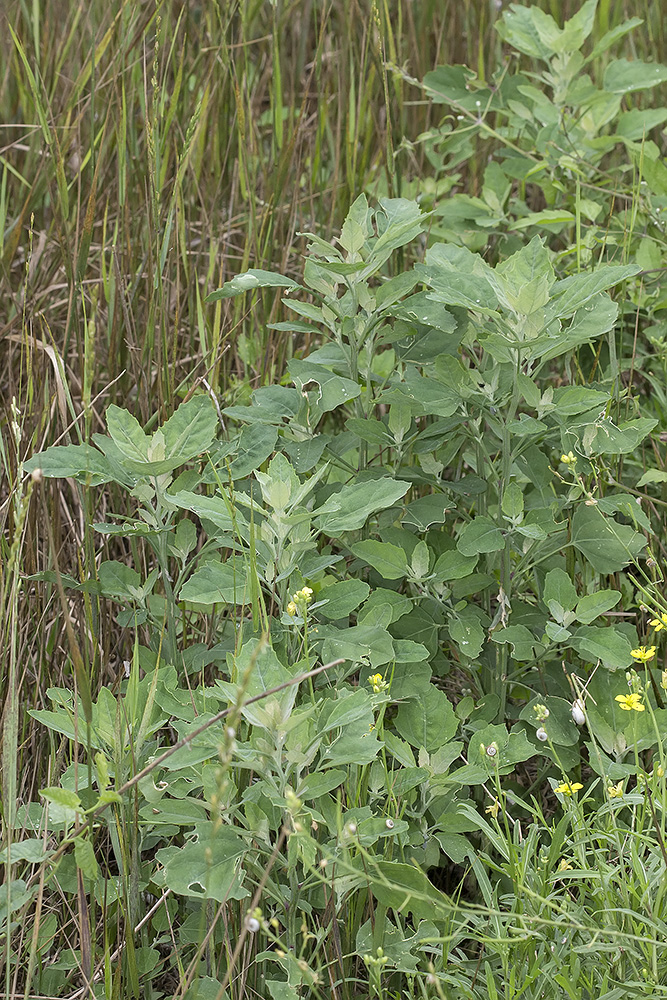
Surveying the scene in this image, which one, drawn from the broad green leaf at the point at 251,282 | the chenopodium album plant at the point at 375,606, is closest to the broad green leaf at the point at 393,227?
the chenopodium album plant at the point at 375,606

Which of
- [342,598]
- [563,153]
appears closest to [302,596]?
[342,598]

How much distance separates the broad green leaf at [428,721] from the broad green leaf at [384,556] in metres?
0.17

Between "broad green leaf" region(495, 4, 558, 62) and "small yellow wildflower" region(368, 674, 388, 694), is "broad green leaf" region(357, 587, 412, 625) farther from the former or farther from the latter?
"broad green leaf" region(495, 4, 558, 62)

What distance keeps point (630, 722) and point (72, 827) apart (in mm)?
783

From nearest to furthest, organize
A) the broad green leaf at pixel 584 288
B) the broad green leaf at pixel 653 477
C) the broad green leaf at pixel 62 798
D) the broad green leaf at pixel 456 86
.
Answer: the broad green leaf at pixel 62 798 → the broad green leaf at pixel 584 288 → the broad green leaf at pixel 653 477 → the broad green leaf at pixel 456 86

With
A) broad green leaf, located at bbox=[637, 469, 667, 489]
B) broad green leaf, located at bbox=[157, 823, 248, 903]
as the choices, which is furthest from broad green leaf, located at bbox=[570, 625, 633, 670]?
broad green leaf, located at bbox=[157, 823, 248, 903]

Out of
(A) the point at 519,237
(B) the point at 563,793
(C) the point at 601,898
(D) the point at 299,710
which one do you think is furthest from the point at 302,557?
(A) the point at 519,237

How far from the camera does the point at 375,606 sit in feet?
4.62

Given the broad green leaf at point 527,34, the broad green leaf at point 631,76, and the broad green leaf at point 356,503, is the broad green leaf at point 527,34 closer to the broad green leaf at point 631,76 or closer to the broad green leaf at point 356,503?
the broad green leaf at point 631,76

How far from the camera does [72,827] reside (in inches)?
53.1

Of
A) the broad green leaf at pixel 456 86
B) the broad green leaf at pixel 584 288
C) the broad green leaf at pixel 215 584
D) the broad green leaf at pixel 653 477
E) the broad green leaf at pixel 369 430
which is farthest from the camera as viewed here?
the broad green leaf at pixel 456 86

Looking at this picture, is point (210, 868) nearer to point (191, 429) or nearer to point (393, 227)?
point (191, 429)

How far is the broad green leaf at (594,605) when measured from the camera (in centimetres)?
147

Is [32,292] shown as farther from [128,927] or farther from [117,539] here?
[128,927]
